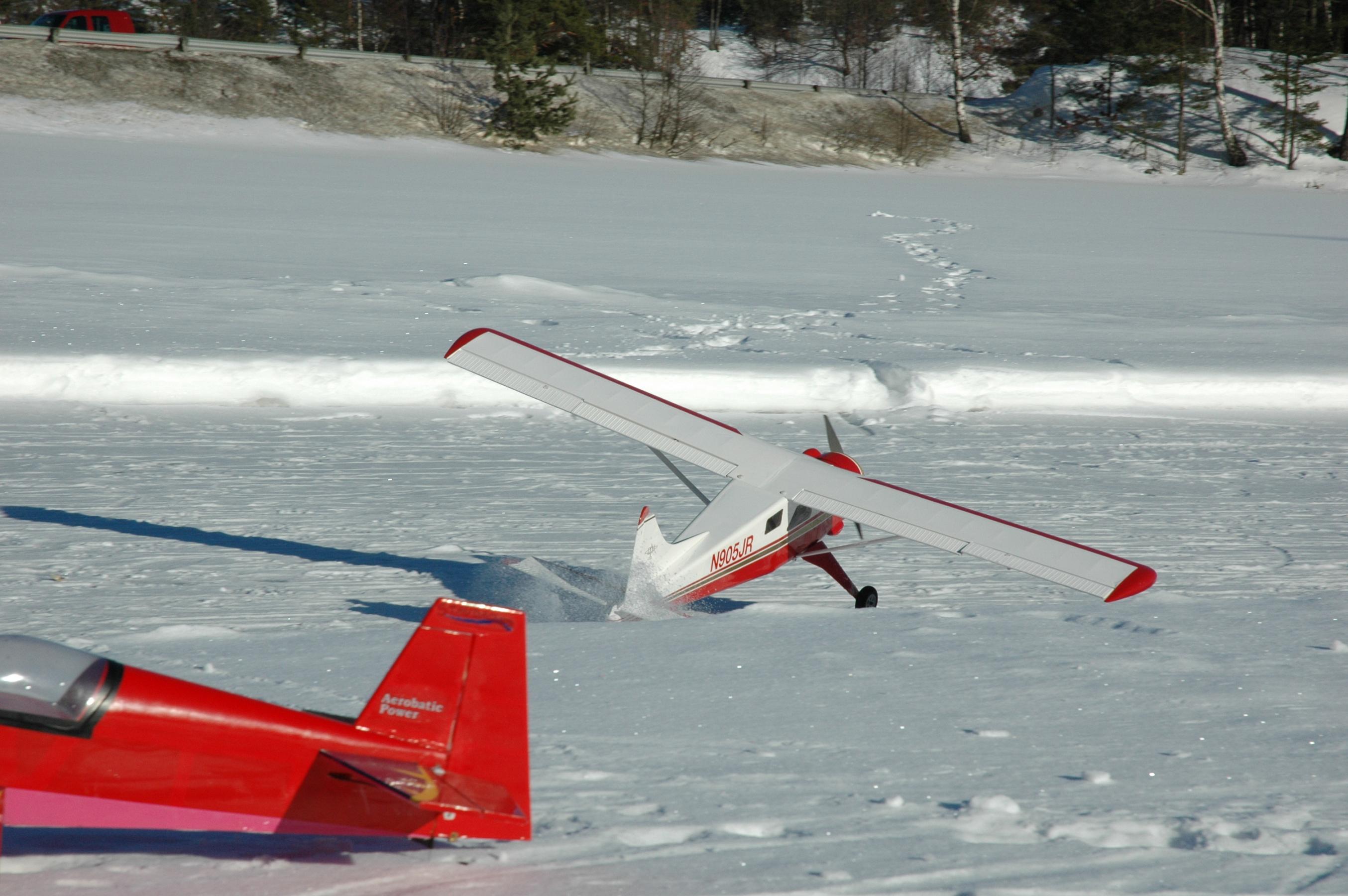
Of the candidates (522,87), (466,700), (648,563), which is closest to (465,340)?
(648,563)

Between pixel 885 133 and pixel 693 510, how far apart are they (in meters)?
29.9

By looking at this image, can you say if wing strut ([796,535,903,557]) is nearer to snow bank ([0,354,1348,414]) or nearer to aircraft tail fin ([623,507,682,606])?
aircraft tail fin ([623,507,682,606])

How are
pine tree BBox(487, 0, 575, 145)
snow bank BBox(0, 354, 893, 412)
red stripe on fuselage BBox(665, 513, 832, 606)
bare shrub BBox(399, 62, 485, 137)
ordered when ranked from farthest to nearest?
bare shrub BBox(399, 62, 485, 137) → pine tree BBox(487, 0, 575, 145) → snow bank BBox(0, 354, 893, 412) → red stripe on fuselage BBox(665, 513, 832, 606)

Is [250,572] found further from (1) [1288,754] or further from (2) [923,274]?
(2) [923,274]

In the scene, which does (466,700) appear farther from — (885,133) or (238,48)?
(885,133)

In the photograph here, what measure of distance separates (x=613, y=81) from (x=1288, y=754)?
32.7 m

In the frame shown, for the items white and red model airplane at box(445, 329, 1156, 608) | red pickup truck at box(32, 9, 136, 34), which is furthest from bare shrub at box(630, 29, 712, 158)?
white and red model airplane at box(445, 329, 1156, 608)

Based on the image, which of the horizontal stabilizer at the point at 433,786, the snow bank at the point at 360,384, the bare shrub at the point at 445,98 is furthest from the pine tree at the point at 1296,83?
the horizontal stabilizer at the point at 433,786

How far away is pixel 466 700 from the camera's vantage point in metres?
3.08

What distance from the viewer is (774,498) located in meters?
5.48

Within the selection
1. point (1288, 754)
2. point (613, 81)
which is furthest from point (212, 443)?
point (613, 81)

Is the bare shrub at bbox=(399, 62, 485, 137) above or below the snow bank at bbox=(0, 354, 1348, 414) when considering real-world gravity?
above

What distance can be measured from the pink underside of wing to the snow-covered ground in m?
0.21

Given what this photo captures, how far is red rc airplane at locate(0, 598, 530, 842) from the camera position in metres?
2.82
